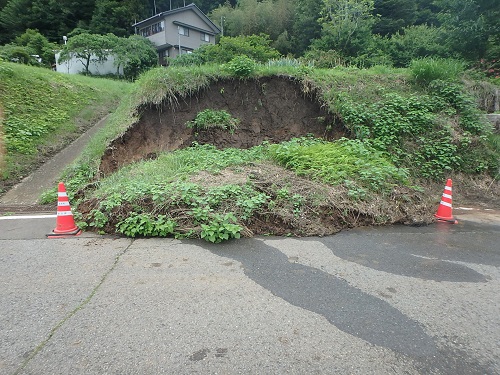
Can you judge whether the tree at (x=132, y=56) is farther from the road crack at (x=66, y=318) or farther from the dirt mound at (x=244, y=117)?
the road crack at (x=66, y=318)

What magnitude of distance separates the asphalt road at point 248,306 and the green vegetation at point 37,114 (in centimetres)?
477

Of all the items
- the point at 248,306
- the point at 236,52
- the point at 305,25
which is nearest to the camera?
the point at 248,306

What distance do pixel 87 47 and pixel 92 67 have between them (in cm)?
315

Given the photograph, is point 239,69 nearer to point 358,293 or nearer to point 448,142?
point 448,142

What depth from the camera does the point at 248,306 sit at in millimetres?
2730

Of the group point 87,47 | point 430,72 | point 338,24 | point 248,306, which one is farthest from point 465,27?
point 87,47

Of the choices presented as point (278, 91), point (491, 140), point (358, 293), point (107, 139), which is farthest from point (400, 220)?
point (107, 139)

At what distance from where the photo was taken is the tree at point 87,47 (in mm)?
24094

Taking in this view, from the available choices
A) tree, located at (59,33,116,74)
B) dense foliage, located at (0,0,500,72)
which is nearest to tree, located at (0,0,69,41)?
dense foliage, located at (0,0,500,72)

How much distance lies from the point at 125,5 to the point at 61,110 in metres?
34.4

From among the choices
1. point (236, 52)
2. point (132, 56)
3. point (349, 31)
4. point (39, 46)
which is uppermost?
point (39, 46)

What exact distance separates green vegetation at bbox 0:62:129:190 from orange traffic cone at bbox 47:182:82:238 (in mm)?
3628

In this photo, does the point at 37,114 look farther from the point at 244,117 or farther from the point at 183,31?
the point at 183,31

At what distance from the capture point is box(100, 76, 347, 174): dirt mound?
8422 millimetres
